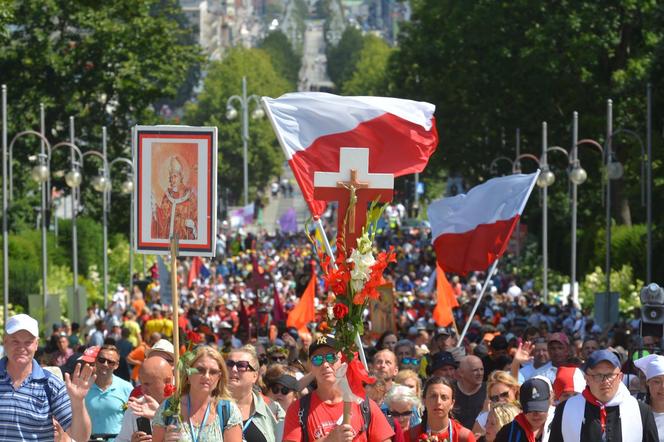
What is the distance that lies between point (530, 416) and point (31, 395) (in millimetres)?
2739

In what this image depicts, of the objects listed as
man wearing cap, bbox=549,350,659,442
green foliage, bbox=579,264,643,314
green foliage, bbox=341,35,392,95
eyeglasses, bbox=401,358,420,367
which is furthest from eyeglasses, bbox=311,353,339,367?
green foliage, bbox=341,35,392,95

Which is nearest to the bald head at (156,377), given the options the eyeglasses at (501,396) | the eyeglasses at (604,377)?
the eyeglasses at (501,396)

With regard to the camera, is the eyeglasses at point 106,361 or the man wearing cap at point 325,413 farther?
the eyeglasses at point 106,361

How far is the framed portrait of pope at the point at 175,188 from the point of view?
33.2 ft

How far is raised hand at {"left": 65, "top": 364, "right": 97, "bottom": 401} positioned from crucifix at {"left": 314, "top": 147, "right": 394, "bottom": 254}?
153 centimetres

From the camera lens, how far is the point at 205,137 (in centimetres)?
1016

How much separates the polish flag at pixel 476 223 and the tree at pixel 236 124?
9377 cm

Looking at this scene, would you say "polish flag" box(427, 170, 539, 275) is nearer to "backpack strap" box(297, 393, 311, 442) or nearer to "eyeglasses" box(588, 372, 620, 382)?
"eyeglasses" box(588, 372, 620, 382)

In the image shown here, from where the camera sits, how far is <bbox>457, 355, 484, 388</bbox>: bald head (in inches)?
510

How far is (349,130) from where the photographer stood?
14500 millimetres

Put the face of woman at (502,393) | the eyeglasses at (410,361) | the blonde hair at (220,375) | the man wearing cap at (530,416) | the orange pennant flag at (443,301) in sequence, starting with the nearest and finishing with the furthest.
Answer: the blonde hair at (220,375) < the man wearing cap at (530,416) < the face of woman at (502,393) < the eyeglasses at (410,361) < the orange pennant flag at (443,301)

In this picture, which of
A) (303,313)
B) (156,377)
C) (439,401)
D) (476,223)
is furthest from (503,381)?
(303,313)

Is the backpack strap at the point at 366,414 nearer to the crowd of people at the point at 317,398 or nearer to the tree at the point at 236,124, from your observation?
the crowd of people at the point at 317,398

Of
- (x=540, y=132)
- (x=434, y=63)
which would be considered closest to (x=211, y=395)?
(x=540, y=132)
